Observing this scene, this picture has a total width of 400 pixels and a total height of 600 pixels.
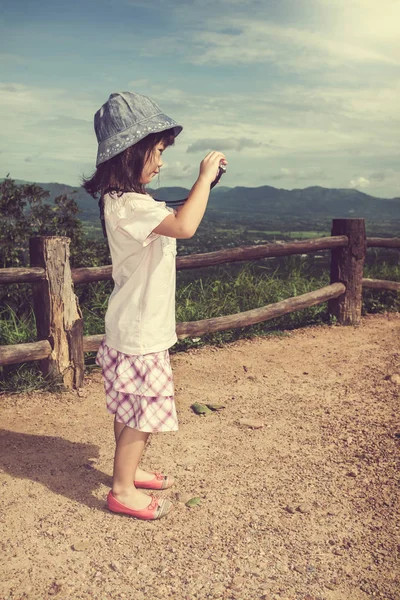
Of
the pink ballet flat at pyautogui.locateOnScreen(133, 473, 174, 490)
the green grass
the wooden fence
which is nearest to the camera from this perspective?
the pink ballet flat at pyautogui.locateOnScreen(133, 473, 174, 490)

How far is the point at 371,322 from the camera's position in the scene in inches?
238

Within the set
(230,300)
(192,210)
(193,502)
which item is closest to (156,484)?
(193,502)

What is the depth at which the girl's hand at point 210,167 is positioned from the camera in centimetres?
220

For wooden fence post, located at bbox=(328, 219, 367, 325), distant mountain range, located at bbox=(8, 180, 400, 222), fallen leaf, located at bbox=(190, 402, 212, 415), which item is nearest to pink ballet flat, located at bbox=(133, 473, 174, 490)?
fallen leaf, located at bbox=(190, 402, 212, 415)

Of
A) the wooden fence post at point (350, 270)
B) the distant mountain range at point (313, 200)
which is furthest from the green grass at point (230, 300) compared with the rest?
the distant mountain range at point (313, 200)

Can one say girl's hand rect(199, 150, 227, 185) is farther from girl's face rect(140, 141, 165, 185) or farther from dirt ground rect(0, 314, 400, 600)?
dirt ground rect(0, 314, 400, 600)

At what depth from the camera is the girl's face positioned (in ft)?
7.54

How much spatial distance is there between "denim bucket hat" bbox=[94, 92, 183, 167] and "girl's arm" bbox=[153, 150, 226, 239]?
0.81 feet

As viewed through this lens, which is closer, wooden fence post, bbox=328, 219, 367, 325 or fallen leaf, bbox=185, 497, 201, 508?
fallen leaf, bbox=185, 497, 201, 508

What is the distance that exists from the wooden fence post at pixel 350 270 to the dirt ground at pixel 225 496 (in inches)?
61.2

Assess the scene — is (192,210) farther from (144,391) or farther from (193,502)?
(193,502)

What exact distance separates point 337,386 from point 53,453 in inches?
80.2

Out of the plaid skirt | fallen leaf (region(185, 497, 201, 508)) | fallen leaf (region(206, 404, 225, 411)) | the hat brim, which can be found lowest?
fallen leaf (region(185, 497, 201, 508))

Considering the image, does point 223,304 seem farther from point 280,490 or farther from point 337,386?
point 280,490
